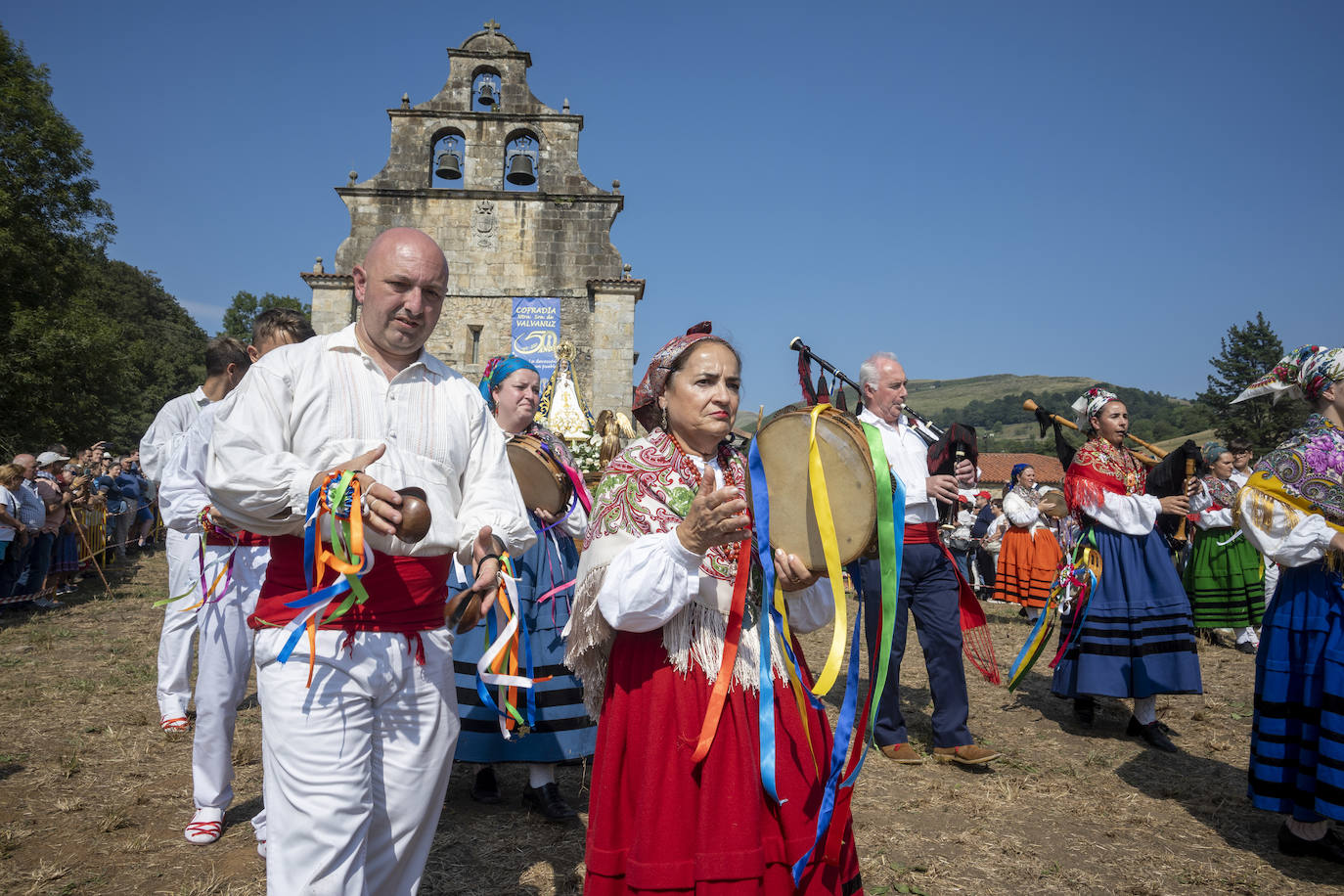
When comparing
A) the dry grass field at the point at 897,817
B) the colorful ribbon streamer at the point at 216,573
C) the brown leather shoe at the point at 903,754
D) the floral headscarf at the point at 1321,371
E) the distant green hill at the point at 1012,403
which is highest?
the distant green hill at the point at 1012,403

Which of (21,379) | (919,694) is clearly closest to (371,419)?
(919,694)

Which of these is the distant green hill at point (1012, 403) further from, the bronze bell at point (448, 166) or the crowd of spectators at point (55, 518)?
the crowd of spectators at point (55, 518)

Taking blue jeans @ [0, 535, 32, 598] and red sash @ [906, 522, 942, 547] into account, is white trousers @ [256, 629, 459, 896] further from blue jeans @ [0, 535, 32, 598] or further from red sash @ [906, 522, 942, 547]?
blue jeans @ [0, 535, 32, 598]

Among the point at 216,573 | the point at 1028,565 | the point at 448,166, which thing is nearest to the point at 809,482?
the point at 216,573

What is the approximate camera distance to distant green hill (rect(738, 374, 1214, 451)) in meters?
108

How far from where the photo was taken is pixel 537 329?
22.6 m

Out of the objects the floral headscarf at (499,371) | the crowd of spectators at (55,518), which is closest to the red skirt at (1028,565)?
the floral headscarf at (499,371)

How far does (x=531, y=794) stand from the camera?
4.57 metres

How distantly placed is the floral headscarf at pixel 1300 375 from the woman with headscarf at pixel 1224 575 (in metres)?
5.16

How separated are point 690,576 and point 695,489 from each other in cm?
36

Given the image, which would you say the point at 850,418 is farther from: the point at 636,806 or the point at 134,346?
the point at 134,346

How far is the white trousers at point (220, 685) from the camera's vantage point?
3.96 meters

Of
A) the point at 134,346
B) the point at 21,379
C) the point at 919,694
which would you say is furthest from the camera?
the point at 134,346

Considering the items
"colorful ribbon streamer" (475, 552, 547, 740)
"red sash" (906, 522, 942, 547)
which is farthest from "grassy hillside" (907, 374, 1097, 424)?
"colorful ribbon streamer" (475, 552, 547, 740)
